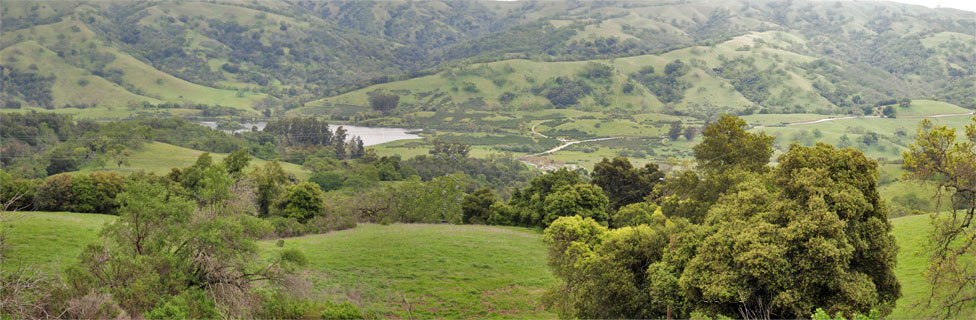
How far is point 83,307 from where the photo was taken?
13.9 meters

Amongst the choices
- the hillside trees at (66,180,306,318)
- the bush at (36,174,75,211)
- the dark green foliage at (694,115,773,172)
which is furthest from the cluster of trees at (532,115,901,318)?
the bush at (36,174,75,211)

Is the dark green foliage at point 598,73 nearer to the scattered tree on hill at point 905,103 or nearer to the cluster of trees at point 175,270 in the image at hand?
the scattered tree on hill at point 905,103

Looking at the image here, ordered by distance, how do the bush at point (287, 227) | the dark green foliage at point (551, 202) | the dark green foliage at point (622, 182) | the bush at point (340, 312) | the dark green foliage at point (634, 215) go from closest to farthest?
the bush at point (340, 312) < the bush at point (287, 227) < the dark green foliage at point (634, 215) < the dark green foliage at point (551, 202) < the dark green foliage at point (622, 182)

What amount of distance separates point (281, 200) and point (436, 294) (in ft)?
72.4

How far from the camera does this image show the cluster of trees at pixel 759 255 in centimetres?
1405

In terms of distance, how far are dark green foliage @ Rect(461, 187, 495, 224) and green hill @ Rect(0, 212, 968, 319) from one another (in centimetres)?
1265

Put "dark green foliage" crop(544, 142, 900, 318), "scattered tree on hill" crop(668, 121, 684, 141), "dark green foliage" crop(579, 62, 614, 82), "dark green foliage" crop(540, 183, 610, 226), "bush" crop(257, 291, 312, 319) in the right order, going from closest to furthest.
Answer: "dark green foliage" crop(544, 142, 900, 318) < "bush" crop(257, 291, 312, 319) < "dark green foliage" crop(540, 183, 610, 226) < "scattered tree on hill" crop(668, 121, 684, 141) < "dark green foliage" crop(579, 62, 614, 82)

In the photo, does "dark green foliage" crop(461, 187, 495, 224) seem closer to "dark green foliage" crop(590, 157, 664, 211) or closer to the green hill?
"dark green foliage" crop(590, 157, 664, 211)

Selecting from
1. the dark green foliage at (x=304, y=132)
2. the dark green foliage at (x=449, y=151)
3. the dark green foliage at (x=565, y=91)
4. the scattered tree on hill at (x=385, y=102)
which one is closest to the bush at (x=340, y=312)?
the dark green foliage at (x=449, y=151)

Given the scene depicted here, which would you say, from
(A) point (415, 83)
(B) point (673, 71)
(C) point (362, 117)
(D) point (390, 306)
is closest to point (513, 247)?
(D) point (390, 306)

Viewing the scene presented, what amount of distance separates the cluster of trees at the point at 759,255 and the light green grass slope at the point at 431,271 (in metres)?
4.05

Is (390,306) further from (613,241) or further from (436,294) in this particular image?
(613,241)

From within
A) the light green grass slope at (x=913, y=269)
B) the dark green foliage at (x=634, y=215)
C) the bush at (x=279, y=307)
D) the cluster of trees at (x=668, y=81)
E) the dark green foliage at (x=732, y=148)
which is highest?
the cluster of trees at (x=668, y=81)

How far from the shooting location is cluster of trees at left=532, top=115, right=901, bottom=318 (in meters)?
14.0
